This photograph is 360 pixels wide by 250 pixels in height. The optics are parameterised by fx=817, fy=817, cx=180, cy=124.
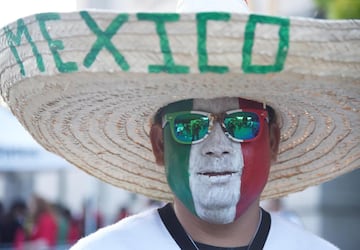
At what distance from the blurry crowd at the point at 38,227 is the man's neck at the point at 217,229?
565cm

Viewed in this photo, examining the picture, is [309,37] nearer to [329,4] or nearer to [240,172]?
[240,172]

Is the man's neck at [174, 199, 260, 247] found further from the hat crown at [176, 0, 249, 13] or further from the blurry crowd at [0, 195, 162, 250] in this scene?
the blurry crowd at [0, 195, 162, 250]

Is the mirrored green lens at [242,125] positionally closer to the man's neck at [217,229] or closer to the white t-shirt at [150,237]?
the man's neck at [217,229]

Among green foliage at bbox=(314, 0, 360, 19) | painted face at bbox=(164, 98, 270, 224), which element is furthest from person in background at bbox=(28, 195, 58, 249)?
painted face at bbox=(164, 98, 270, 224)

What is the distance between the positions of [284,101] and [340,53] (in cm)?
46

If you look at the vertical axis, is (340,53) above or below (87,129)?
above

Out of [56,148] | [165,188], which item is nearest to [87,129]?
[56,148]

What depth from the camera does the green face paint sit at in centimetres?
253

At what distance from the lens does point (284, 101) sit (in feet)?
8.59

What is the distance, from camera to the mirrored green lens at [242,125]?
2.51m

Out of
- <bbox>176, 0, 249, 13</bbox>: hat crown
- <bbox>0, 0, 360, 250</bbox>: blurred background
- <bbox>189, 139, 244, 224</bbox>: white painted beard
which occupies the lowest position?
<bbox>0, 0, 360, 250</bbox>: blurred background

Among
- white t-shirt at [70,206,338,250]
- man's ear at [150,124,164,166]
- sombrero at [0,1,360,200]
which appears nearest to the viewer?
sombrero at [0,1,360,200]

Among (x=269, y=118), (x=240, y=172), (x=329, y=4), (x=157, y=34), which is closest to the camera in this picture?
(x=157, y=34)

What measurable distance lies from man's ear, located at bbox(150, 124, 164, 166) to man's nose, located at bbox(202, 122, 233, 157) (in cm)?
28
